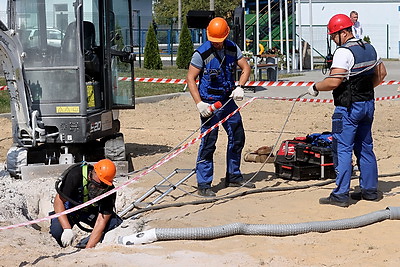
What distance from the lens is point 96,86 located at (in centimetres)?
1077

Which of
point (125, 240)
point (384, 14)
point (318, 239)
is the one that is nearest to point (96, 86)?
point (125, 240)

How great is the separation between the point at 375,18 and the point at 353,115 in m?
40.9

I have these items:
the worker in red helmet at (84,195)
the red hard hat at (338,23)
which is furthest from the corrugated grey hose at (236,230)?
the red hard hat at (338,23)

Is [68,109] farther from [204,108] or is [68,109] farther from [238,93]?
[238,93]

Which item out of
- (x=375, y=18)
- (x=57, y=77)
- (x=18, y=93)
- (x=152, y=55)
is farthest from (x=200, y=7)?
(x=18, y=93)

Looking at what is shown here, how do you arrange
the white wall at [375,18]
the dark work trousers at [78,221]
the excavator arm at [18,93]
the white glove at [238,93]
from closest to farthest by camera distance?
1. the dark work trousers at [78,221]
2. the white glove at [238,93]
3. the excavator arm at [18,93]
4. the white wall at [375,18]

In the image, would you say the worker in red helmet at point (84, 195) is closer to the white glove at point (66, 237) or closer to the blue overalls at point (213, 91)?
the white glove at point (66, 237)

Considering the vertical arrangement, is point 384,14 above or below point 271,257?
above

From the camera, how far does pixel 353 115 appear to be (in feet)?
26.4

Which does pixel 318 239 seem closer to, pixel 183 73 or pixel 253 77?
pixel 253 77

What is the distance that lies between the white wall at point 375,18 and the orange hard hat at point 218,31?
3765cm

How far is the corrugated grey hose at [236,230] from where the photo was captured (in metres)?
6.90

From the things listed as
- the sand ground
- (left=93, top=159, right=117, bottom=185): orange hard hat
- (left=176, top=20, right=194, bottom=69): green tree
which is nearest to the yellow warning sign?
the sand ground

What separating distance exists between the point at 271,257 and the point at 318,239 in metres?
0.70
